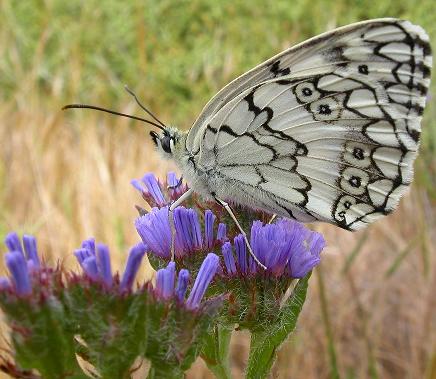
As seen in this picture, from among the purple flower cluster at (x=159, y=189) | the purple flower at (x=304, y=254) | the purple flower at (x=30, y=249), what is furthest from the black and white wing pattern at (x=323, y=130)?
the purple flower at (x=30, y=249)

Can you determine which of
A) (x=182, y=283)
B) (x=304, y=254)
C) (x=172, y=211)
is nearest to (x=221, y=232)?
(x=172, y=211)

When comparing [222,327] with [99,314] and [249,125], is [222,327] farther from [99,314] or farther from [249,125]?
[249,125]

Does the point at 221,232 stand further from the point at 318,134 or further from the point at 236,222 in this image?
the point at 318,134

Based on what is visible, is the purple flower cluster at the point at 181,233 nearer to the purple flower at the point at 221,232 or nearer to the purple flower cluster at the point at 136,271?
the purple flower at the point at 221,232

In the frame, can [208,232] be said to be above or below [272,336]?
above

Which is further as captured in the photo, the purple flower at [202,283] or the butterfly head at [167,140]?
the butterfly head at [167,140]

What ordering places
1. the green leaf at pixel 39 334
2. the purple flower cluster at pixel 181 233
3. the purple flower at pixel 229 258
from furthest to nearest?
1. the purple flower cluster at pixel 181 233
2. the purple flower at pixel 229 258
3. the green leaf at pixel 39 334

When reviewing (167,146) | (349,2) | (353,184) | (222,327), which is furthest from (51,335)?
(349,2)
